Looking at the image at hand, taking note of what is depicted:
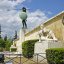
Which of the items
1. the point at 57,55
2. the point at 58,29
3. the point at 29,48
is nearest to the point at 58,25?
the point at 58,29

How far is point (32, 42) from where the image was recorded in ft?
106

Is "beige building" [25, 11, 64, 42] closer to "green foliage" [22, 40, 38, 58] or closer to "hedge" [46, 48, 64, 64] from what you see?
"green foliage" [22, 40, 38, 58]

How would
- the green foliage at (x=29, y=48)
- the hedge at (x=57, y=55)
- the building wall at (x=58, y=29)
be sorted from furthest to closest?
the green foliage at (x=29, y=48)
the building wall at (x=58, y=29)
the hedge at (x=57, y=55)

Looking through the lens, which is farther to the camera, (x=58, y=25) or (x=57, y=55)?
(x=58, y=25)

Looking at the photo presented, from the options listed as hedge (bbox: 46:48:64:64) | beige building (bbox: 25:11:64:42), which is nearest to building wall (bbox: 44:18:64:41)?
beige building (bbox: 25:11:64:42)

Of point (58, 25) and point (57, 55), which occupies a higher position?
point (58, 25)

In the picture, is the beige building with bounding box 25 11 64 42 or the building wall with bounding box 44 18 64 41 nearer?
the beige building with bounding box 25 11 64 42

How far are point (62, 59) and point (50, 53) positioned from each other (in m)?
1.29

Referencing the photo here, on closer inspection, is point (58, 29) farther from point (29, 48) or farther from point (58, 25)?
point (29, 48)

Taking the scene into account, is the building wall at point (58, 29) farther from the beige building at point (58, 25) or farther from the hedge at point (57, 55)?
the hedge at point (57, 55)

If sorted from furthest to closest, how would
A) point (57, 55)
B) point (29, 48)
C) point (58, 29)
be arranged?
point (29, 48) → point (58, 29) → point (57, 55)

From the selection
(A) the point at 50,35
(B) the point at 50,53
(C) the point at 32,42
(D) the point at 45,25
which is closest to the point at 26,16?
(D) the point at 45,25

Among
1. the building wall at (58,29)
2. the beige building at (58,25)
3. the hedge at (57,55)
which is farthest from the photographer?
the building wall at (58,29)

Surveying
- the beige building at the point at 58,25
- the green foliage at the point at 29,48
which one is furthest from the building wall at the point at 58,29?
the green foliage at the point at 29,48
